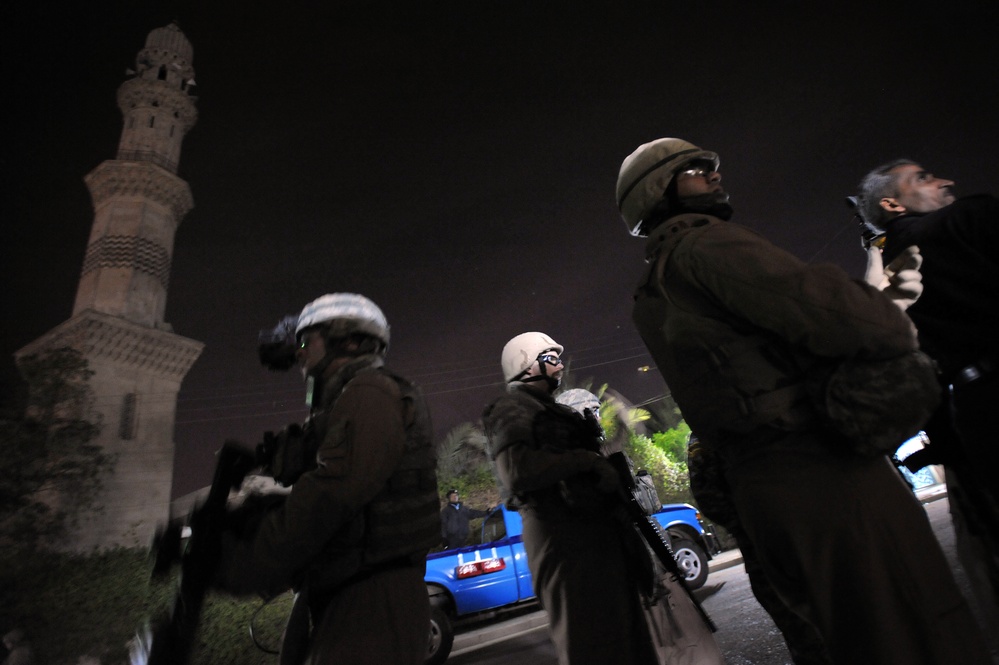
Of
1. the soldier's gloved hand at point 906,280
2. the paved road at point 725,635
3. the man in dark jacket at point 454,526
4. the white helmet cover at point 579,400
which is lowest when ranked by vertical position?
the paved road at point 725,635

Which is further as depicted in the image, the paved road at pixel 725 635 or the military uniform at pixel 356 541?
the paved road at pixel 725 635

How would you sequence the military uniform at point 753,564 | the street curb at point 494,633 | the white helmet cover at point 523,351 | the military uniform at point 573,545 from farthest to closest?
the street curb at point 494,633 → the white helmet cover at point 523,351 → the military uniform at point 573,545 → the military uniform at point 753,564

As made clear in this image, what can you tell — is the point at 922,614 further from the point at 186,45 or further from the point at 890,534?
the point at 186,45

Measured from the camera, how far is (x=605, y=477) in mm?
2643

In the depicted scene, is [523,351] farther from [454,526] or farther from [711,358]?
[454,526]

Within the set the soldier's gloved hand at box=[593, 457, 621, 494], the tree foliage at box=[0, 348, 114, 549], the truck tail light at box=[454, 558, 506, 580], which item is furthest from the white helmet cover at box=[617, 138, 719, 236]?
the tree foliage at box=[0, 348, 114, 549]

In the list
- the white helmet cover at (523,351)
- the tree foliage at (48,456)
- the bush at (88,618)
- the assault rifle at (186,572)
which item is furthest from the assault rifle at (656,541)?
the tree foliage at (48,456)

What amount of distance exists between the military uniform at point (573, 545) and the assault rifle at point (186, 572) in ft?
4.66

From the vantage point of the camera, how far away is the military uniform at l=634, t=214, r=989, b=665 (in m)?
1.19

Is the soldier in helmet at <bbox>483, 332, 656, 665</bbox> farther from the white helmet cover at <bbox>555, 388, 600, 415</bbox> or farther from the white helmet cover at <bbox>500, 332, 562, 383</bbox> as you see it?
the white helmet cover at <bbox>555, 388, 600, 415</bbox>

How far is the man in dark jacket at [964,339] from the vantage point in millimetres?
1869

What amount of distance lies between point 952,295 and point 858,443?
117 cm

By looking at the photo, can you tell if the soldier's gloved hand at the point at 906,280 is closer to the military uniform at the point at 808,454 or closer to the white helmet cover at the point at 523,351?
the military uniform at the point at 808,454

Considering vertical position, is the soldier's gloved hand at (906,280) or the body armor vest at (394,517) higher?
the soldier's gloved hand at (906,280)
